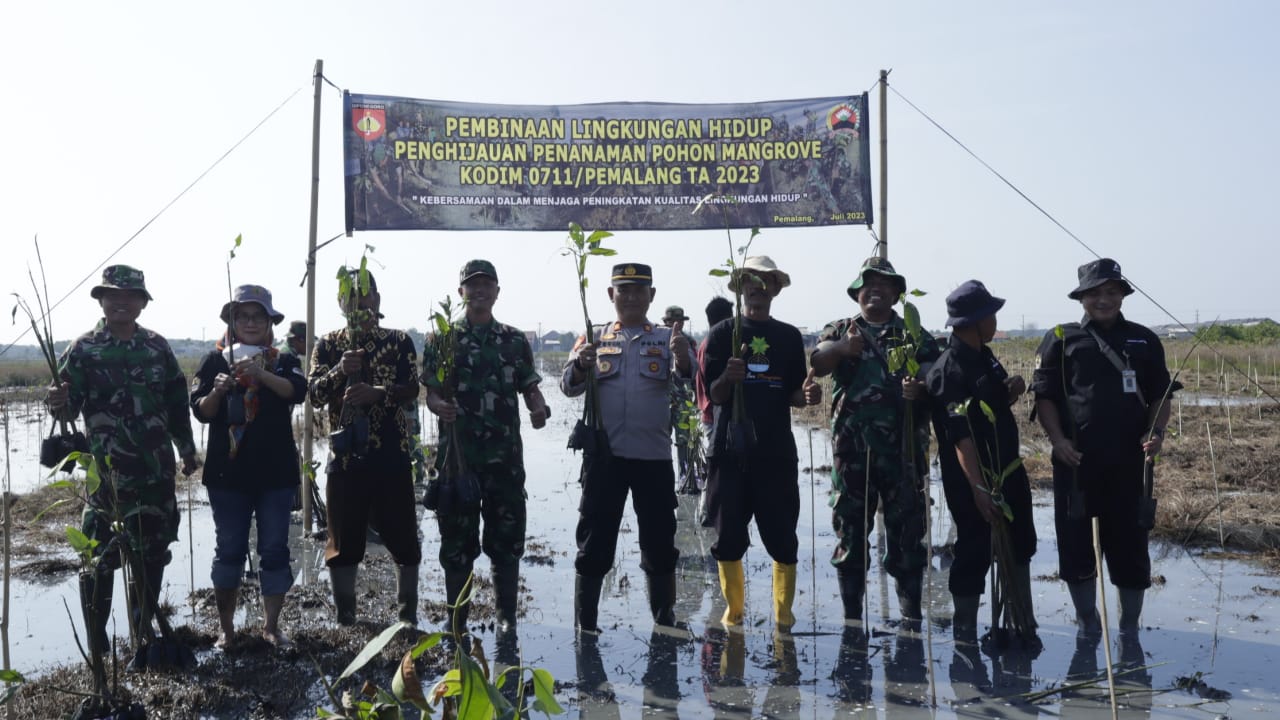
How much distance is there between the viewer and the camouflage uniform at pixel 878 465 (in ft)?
16.5

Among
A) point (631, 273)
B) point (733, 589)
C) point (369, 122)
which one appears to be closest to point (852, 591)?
point (733, 589)

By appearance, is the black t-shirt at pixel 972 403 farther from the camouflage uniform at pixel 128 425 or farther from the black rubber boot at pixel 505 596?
the camouflage uniform at pixel 128 425

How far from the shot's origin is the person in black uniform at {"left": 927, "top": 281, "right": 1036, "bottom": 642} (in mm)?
4688

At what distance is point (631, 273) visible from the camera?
5145 mm

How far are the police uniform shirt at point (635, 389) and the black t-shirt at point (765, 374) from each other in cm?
21

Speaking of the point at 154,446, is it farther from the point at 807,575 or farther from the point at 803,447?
the point at 803,447

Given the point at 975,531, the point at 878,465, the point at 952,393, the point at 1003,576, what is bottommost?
the point at 1003,576

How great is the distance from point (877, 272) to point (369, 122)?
4363 millimetres

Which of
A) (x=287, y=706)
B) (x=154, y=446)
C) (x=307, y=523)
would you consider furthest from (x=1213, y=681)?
(x=307, y=523)

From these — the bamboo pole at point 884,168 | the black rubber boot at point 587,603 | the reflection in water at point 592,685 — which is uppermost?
the bamboo pole at point 884,168

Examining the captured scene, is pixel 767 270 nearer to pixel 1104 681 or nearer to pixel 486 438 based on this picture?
pixel 486 438

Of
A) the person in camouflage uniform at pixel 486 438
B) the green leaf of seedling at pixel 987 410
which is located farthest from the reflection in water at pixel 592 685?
the green leaf of seedling at pixel 987 410

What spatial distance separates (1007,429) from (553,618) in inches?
103

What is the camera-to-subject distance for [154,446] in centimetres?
468
